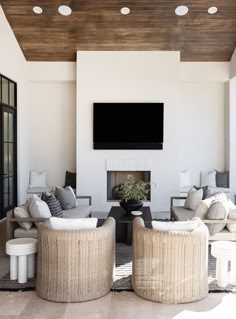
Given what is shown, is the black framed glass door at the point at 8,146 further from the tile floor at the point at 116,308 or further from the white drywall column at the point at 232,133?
the white drywall column at the point at 232,133

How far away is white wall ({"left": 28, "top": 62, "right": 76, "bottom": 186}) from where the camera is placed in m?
9.02

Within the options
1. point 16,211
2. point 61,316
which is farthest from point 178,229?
point 16,211

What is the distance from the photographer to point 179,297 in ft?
11.0

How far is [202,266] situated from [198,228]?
0.37 metres

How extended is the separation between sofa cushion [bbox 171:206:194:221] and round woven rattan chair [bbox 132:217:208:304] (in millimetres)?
2032

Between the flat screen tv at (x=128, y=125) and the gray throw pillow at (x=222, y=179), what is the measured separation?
170 cm

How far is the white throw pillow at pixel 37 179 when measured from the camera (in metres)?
8.60

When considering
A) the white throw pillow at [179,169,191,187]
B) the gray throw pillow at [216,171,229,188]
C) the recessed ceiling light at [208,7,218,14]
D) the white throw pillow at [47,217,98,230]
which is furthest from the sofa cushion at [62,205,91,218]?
the recessed ceiling light at [208,7,218,14]

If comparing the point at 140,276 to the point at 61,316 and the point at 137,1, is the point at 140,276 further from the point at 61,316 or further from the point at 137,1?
the point at 137,1

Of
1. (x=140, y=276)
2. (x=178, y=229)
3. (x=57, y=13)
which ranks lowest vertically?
(x=140, y=276)

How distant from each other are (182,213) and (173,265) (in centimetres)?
253

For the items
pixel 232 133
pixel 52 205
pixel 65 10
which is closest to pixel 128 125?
pixel 232 133

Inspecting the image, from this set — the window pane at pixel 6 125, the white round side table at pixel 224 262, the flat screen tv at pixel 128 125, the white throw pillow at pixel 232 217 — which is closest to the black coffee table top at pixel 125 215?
the white throw pillow at pixel 232 217

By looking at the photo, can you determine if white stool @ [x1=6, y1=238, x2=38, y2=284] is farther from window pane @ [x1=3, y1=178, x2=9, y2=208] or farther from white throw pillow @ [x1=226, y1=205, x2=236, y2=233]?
window pane @ [x1=3, y1=178, x2=9, y2=208]
